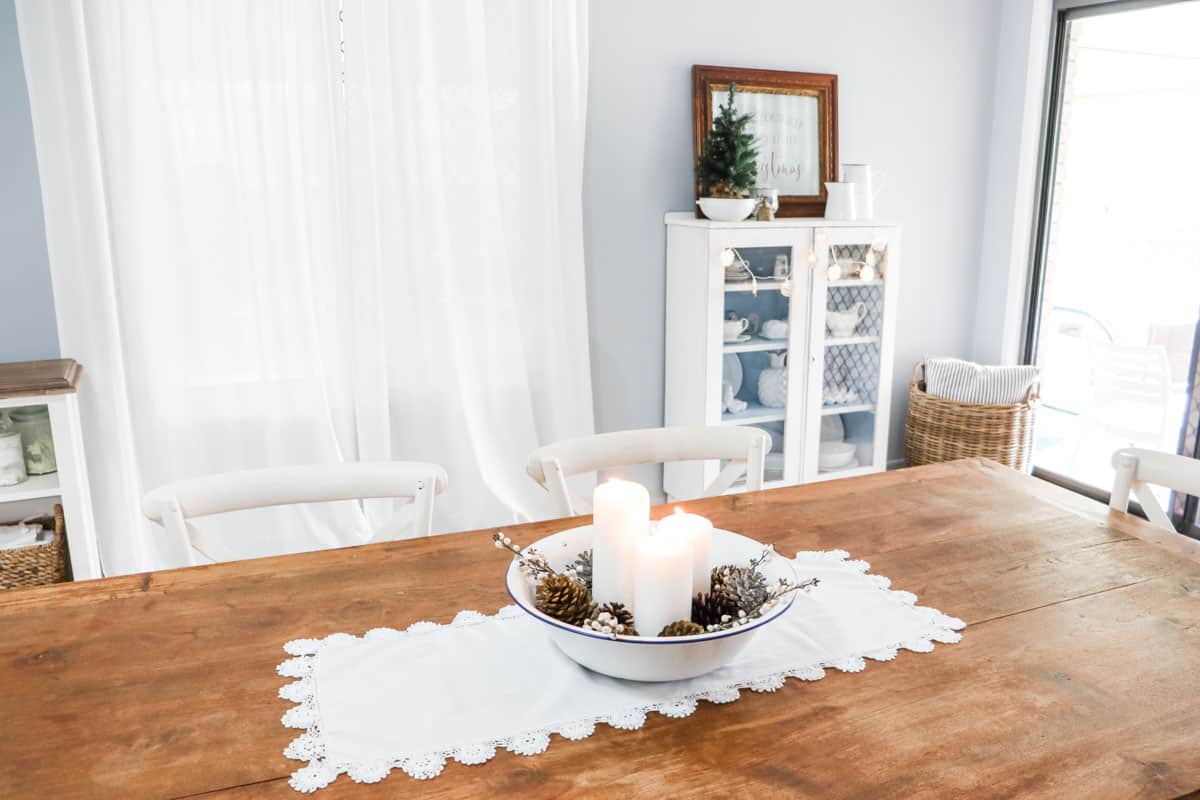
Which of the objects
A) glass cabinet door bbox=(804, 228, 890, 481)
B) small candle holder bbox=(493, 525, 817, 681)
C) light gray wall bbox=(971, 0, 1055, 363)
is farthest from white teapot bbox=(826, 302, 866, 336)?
small candle holder bbox=(493, 525, 817, 681)

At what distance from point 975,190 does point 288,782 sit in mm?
3569

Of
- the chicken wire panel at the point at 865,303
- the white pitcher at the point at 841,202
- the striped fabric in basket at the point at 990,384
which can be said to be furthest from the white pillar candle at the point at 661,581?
the striped fabric in basket at the point at 990,384

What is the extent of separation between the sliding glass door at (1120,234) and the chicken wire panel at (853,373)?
921 millimetres

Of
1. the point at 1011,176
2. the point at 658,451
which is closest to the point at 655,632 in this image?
the point at 658,451

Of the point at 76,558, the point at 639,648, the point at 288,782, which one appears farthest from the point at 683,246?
the point at 288,782

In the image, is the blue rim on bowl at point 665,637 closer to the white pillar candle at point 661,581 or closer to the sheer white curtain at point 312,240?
the white pillar candle at point 661,581

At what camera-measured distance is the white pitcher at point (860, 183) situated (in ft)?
10.5

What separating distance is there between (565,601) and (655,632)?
0.11 meters

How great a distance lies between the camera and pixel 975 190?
371 cm

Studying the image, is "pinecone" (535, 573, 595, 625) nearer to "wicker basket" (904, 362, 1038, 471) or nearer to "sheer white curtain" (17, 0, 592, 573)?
"sheer white curtain" (17, 0, 592, 573)

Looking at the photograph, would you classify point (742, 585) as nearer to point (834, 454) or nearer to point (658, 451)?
point (658, 451)

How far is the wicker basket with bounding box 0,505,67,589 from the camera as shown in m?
2.24

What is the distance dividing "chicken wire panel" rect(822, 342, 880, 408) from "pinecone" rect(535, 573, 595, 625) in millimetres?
2308

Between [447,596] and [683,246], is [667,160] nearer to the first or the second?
[683,246]
